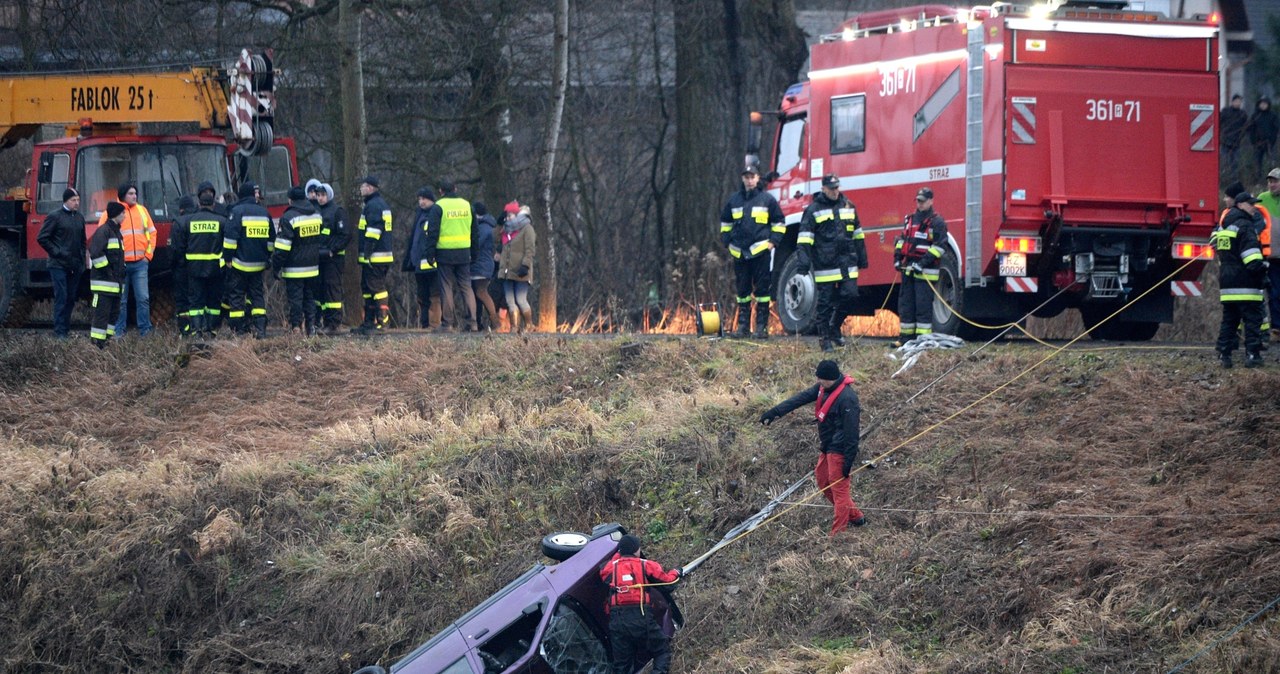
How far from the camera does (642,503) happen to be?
11805 millimetres

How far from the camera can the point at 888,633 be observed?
9414 mm

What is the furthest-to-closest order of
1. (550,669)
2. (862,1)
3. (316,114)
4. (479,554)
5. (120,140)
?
(862,1), (316,114), (120,140), (479,554), (550,669)

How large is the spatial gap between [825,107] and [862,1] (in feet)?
71.0

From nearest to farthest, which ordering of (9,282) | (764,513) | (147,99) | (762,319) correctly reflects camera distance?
(764,513) → (762,319) → (147,99) → (9,282)

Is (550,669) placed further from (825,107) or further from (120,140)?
(120,140)

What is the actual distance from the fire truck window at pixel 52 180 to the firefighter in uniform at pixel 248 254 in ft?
8.60

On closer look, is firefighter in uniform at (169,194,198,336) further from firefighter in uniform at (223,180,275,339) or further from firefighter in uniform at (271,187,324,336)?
firefighter in uniform at (271,187,324,336)

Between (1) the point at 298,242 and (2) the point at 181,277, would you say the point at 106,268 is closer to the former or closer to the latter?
(2) the point at 181,277

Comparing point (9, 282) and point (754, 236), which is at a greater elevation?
point (754, 236)

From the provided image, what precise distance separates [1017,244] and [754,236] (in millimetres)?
2672

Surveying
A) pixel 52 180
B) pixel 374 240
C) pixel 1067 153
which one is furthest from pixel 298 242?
pixel 1067 153

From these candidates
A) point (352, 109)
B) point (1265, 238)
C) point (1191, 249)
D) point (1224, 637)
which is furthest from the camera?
point (352, 109)

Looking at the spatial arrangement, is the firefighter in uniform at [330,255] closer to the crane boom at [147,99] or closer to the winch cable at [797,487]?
the crane boom at [147,99]

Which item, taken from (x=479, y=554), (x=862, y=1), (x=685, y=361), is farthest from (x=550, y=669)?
(x=862, y=1)
